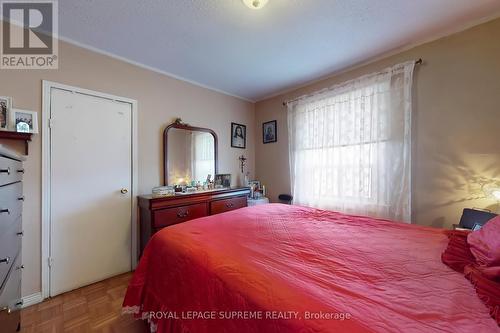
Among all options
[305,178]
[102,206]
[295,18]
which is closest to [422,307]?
[295,18]

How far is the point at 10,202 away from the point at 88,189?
98cm

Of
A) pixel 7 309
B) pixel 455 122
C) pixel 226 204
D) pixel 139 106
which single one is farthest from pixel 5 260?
pixel 455 122

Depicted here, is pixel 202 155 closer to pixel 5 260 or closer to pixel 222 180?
pixel 222 180

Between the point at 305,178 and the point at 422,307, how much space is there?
2.44 meters

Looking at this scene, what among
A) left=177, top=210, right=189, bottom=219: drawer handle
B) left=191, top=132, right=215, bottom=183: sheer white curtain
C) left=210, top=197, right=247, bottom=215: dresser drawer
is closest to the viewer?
left=177, top=210, right=189, bottom=219: drawer handle

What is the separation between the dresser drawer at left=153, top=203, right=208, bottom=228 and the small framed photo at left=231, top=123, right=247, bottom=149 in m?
1.32

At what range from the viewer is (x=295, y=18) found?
178 cm

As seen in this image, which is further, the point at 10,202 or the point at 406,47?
the point at 406,47

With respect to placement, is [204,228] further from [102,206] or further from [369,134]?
[369,134]

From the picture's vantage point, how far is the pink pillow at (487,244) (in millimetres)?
835

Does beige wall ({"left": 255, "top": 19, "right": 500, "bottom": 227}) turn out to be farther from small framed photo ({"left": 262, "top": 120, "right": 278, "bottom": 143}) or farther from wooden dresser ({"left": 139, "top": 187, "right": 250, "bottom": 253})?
wooden dresser ({"left": 139, "top": 187, "right": 250, "bottom": 253})

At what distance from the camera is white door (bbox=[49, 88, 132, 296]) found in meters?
2.00

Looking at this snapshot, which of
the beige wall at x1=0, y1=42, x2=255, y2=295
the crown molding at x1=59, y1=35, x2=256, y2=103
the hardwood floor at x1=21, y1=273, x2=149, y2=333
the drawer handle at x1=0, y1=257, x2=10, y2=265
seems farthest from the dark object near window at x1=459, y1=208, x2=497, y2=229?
the crown molding at x1=59, y1=35, x2=256, y2=103

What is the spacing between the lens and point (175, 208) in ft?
7.97
